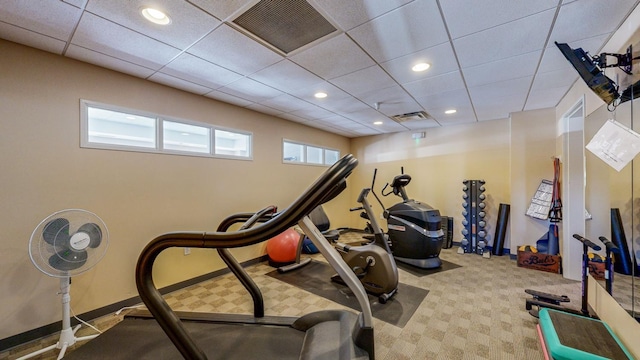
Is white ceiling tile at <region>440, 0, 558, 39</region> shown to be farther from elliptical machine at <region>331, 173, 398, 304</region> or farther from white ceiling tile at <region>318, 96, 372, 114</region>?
elliptical machine at <region>331, 173, 398, 304</region>

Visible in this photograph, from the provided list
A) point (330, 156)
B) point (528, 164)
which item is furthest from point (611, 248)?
point (330, 156)

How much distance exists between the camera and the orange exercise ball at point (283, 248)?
391 cm

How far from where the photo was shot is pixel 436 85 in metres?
3.06

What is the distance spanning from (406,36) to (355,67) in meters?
0.66

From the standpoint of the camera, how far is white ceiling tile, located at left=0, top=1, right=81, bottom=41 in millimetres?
1638

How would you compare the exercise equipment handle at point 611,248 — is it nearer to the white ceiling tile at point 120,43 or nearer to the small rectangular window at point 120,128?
the white ceiling tile at point 120,43

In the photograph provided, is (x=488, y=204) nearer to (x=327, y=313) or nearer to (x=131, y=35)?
(x=327, y=313)

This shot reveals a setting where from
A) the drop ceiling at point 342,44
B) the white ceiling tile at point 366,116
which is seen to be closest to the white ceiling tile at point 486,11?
the drop ceiling at point 342,44

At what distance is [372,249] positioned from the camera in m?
2.90

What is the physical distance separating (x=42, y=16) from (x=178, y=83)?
4.14 ft

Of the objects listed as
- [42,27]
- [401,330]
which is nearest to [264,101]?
[42,27]

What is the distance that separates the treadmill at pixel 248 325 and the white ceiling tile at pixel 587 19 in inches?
79.1

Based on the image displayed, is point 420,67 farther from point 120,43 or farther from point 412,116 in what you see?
point 120,43

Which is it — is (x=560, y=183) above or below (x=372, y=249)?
above
